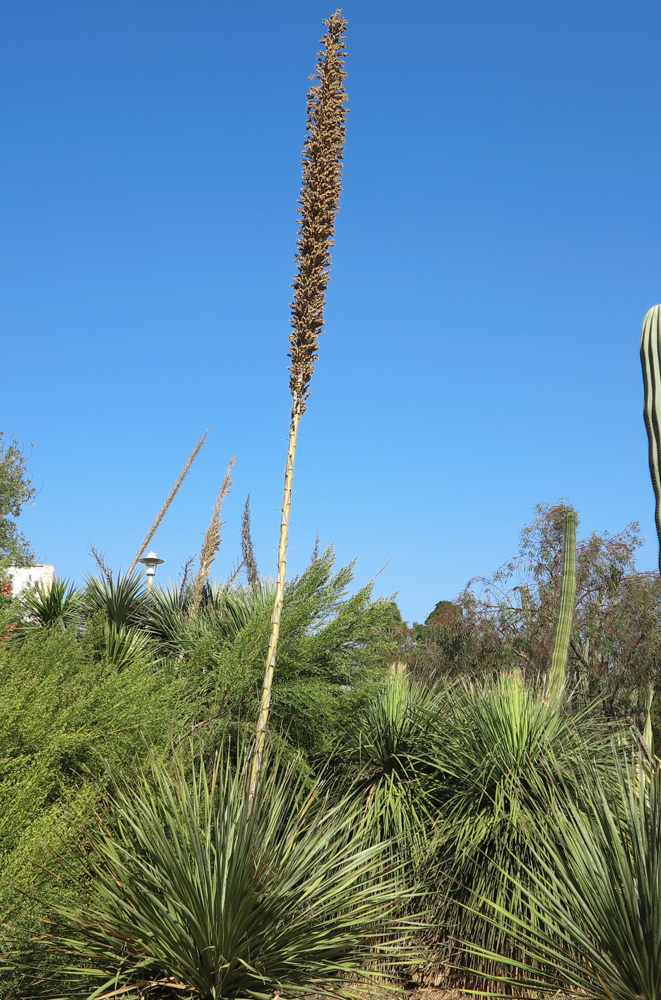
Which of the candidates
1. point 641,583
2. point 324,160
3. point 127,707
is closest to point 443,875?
point 127,707

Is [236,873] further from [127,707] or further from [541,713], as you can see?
[541,713]

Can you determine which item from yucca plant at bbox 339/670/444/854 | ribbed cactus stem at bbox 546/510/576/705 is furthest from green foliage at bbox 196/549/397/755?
ribbed cactus stem at bbox 546/510/576/705

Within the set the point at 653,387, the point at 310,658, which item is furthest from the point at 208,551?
the point at 653,387

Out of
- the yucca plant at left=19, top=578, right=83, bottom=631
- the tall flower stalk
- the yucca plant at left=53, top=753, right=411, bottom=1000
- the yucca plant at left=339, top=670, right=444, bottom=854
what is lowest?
the yucca plant at left=53, top=753, right=411, bottom=1000

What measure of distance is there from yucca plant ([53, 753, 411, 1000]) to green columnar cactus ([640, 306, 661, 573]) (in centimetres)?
536

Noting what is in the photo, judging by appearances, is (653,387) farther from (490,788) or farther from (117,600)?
(117,600)

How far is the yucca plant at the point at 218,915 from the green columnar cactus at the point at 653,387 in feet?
17.6

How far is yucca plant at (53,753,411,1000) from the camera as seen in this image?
14.0 ft

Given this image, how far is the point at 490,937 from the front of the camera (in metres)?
7.39

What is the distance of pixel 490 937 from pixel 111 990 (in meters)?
4.12

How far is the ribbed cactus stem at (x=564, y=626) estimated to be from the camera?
1088cm

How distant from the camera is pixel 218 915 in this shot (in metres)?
4.26

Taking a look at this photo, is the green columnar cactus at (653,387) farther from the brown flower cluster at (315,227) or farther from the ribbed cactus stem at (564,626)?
the brown flower cluster at (315,227)

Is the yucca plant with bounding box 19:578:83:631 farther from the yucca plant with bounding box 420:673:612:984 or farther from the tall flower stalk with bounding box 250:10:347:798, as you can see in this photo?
the tall flower stalk with bounding box 250:10:347:798
